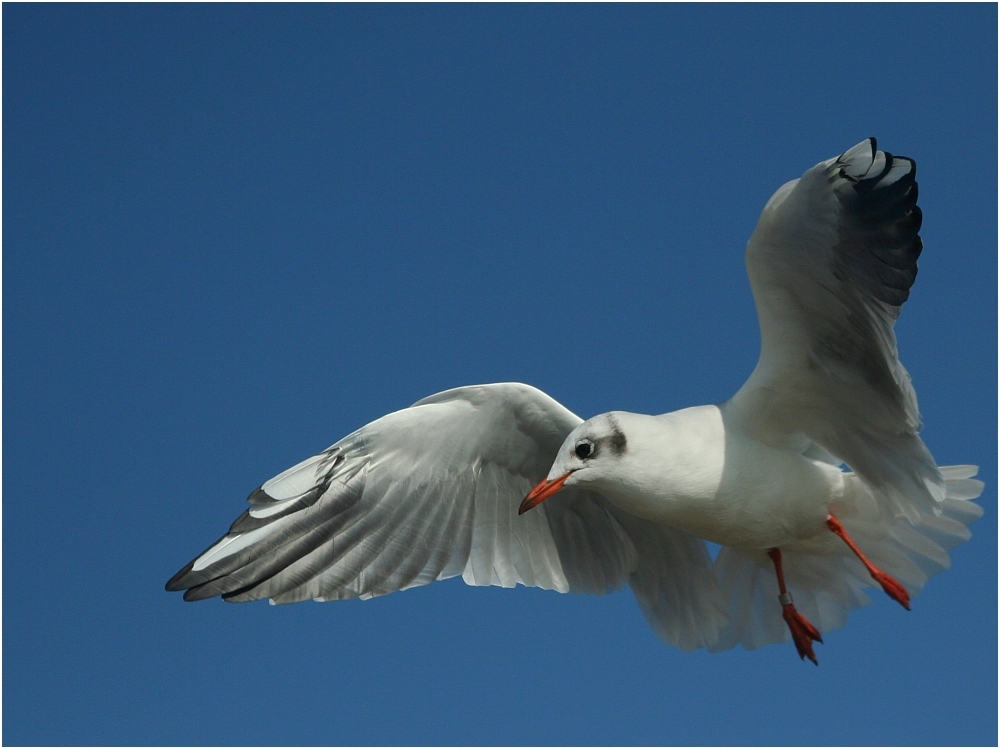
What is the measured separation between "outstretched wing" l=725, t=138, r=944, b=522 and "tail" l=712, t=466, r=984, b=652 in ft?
0.84

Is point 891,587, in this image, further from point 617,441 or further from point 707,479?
point 617,441

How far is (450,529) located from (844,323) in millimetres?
1964

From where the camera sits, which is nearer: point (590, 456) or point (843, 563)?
point (590, 456)

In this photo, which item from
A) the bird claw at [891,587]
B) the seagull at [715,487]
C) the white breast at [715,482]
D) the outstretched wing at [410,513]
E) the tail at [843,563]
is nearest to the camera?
the seagull at [715,487]

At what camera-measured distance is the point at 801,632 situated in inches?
207

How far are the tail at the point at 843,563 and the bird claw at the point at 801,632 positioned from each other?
8.4 inches

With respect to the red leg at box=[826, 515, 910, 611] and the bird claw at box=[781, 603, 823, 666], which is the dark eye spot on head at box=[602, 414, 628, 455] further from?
the bird claw at box=[781, 603, 823, 666]

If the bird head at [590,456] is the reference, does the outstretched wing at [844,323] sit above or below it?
above

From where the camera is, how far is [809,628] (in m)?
5.26

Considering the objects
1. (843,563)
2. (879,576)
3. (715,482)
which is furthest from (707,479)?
(843,563)

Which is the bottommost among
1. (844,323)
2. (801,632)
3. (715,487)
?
(801,632)

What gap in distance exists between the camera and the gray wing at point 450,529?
5.13 metres

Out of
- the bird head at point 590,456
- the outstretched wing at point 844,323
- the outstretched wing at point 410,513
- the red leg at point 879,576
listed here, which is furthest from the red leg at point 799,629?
the bird head at point 590,456

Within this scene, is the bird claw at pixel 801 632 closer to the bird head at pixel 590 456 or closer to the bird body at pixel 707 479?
the bird body at pixel 707 479
